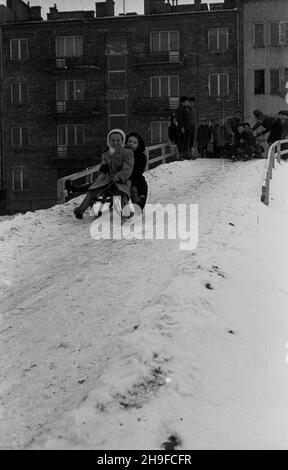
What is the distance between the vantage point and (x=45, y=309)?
603cm

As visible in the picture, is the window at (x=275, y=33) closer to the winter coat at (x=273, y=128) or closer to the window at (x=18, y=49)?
the window at (x=18, y=49)

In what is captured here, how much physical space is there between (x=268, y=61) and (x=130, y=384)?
35157mm

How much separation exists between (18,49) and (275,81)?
16.6 m

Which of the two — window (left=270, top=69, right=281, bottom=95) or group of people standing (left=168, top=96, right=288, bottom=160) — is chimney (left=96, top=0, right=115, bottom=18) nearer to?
window (left=270, top=69, right=281, bottom=95)

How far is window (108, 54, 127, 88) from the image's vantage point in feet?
122

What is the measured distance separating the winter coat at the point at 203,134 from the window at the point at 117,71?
59.1 feet

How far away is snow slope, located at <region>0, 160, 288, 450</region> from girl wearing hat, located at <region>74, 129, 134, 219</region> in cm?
158

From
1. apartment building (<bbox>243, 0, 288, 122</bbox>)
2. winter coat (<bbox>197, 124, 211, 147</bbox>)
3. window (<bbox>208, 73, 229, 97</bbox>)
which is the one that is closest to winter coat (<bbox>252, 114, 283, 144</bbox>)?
winter coat (<bbox>197, 124, 211, 147</bbox>)

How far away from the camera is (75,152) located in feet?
123

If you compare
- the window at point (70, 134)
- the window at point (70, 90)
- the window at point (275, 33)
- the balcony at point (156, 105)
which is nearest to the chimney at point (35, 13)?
the window at point (70, 90)

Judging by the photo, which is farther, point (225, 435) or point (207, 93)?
point (207, 93)

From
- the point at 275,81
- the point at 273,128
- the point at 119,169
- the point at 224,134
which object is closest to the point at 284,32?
the point at 275,81

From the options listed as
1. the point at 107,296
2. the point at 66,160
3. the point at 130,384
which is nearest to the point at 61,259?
the point at 107,296
